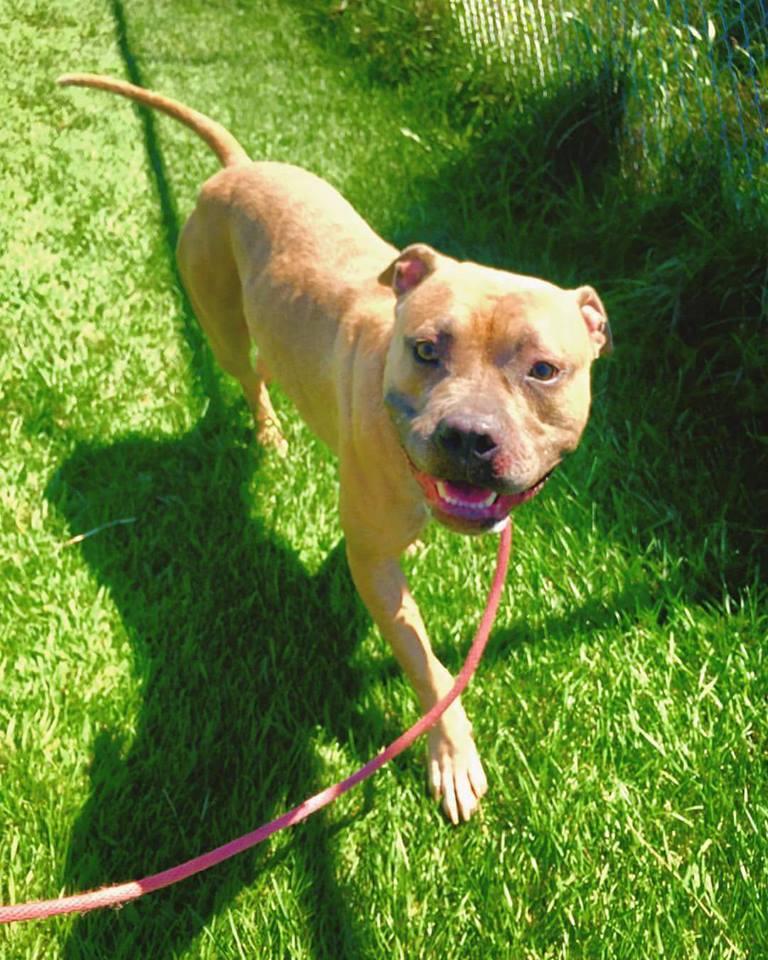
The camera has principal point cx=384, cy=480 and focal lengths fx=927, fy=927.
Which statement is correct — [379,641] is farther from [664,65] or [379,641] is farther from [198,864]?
[664,65]

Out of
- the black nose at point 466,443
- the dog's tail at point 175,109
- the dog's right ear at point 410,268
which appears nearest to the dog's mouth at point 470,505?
the black nose at point 466,443

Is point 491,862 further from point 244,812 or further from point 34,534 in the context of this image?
point 34,534

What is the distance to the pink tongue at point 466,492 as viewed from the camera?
2.25 meters

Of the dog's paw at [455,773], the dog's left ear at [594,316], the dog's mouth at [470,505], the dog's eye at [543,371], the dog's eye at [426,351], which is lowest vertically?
the dog's paw at [455,773]

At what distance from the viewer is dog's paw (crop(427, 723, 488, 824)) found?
2662 millimetres

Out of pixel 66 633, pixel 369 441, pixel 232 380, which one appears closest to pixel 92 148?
pixel 232 380

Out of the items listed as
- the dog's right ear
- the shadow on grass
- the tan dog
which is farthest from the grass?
the dog's right ear

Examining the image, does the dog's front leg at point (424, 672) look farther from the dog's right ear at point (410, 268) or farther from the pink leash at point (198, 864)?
the dog's right ear at point (410, 268)

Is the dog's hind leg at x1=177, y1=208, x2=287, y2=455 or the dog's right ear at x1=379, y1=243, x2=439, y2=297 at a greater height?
the dog's right ear at x1=379, y1=243, x2=439, y2=297

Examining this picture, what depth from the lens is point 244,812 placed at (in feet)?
8.84

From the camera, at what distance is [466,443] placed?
208 centimetres

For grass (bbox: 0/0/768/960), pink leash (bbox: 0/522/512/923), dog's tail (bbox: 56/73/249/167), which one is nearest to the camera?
pink leash (bbox: 0/522/512/923)

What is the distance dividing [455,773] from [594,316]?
137cm

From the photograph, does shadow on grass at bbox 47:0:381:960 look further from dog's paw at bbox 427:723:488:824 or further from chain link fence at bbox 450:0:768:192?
chain link fence at bbox 450:0:768:192
